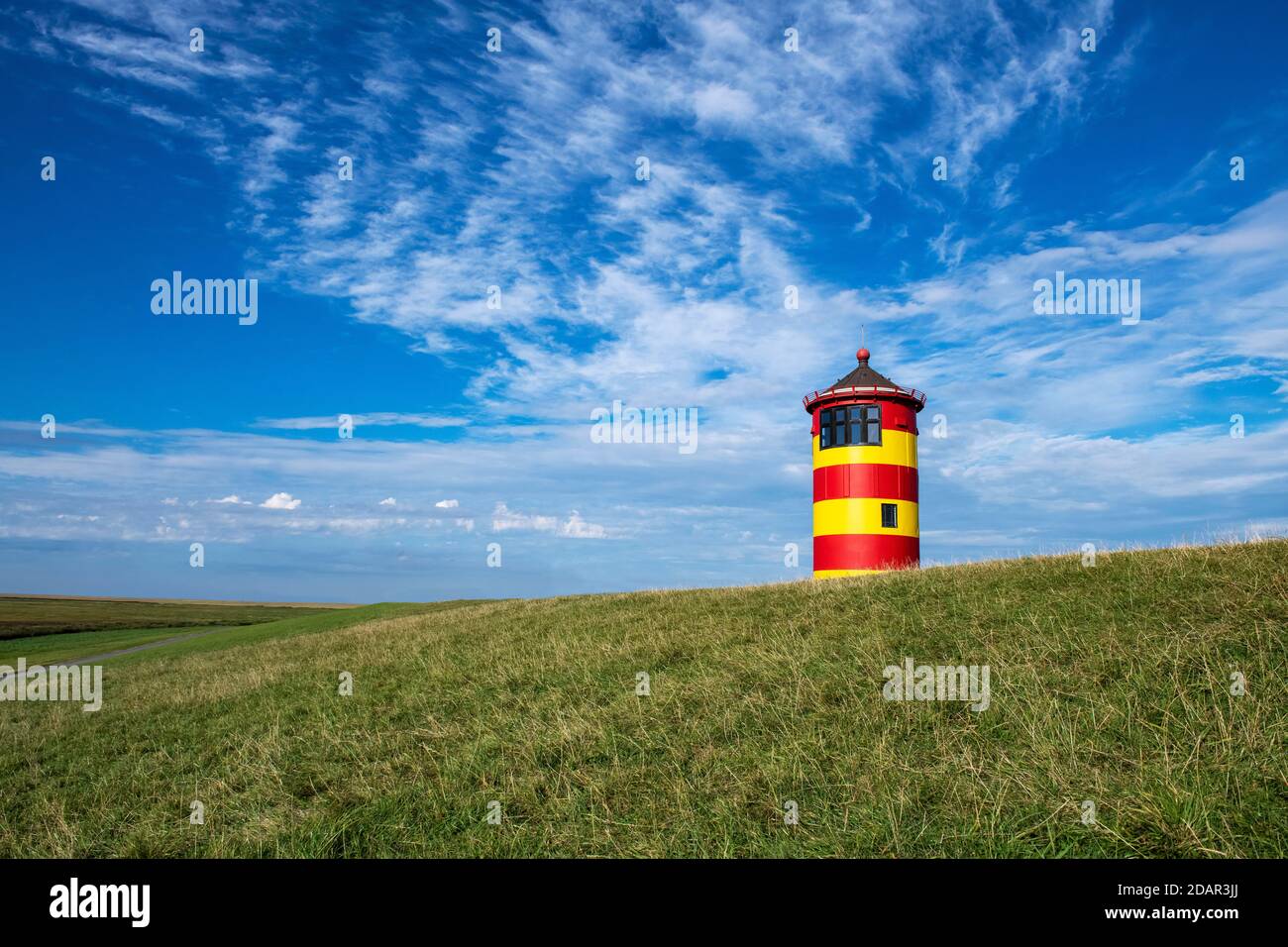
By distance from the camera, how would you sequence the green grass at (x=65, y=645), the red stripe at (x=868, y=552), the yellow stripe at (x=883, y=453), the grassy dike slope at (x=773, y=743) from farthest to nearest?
the green grass at (x=65, y=645), the yellow stripe at (x=883, y=453), the red stripe at (x=868, y=552), the grassy dike slope at (x=773, y=743)

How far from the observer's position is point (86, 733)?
15602 mm

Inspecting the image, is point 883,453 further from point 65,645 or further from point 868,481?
point 65,645

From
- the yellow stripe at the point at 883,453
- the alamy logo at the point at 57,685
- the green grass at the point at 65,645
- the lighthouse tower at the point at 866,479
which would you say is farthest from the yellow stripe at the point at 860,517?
the green grass at the point at 65,645

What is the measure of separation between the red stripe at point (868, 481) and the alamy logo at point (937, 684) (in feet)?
52.4

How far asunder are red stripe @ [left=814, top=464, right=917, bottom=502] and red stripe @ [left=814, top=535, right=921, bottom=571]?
1524 mm

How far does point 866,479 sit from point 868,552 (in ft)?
8.62

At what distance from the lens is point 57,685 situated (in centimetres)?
2430

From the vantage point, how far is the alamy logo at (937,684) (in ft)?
30.8

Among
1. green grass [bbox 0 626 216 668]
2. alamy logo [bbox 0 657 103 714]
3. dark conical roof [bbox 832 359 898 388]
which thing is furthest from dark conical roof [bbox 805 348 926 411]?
green grass [bbox 0 626 216 668]
